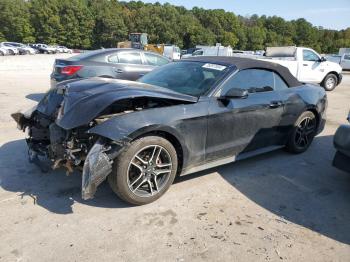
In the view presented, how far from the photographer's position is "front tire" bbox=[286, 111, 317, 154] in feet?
17.6

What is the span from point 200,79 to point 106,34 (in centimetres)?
8626

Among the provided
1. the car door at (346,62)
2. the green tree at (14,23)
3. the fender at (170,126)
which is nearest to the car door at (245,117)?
the fender at (170,126)

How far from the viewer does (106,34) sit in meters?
85.6

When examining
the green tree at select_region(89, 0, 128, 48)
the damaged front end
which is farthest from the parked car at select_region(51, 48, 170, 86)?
the green tree at select_region(89, 0, 128, 48)

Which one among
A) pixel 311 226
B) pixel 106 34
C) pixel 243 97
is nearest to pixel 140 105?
pixel 243 97

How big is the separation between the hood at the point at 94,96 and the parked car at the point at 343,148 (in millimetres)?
1862

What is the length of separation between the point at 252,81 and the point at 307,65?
9899 mm

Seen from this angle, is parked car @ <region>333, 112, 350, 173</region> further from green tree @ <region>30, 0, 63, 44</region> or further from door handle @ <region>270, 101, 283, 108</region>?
green tree @ <region>30, 0, 63, 44</region>

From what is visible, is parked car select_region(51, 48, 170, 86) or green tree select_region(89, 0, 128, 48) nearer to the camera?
parked car select_region(51, 48, 170, 86)

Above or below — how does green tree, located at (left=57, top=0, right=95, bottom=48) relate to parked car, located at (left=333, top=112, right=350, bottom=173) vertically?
above

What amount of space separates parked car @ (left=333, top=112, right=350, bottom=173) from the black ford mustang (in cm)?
91

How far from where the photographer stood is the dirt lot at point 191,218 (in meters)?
2.95

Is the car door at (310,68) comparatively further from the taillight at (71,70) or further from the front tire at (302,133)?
the taillight at (71,70)

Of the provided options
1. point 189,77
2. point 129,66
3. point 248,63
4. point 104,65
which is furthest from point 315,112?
point 104,65
